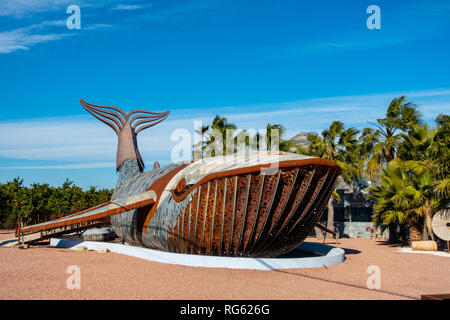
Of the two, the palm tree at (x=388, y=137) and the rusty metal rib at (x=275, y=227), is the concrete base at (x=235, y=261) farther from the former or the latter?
the palm tree at (x=388, y=137)

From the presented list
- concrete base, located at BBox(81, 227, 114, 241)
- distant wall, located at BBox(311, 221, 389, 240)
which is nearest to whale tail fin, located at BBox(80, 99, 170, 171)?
concrete base, located at BBox(81, 227, 114, 241)

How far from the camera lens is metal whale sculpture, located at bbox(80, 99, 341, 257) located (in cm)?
945

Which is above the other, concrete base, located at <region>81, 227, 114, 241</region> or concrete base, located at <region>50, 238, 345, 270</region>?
concrete base, located at <region>50, 238, 345, 270</region>

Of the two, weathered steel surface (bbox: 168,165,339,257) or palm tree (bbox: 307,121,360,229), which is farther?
palm tree (bbox: 307,121,360,229)

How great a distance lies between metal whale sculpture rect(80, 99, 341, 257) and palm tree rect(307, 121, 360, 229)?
12456 mm

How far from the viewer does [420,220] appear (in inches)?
717

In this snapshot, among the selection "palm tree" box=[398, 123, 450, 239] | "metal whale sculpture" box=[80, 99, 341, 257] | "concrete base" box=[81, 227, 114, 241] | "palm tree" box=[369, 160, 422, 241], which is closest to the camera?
"metal whale sculpture" box=[80, 99, 341, 257]

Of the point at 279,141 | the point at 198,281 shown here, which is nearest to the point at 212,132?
the point at 279,141

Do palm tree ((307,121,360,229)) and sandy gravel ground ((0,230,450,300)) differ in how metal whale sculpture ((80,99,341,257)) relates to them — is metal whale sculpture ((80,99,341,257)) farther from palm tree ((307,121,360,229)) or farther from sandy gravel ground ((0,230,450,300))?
palm tree ((307,121,360,229))

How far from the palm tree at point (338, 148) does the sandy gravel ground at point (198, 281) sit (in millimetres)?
10843

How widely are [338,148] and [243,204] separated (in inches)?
588

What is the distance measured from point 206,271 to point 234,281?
3.94 feet
